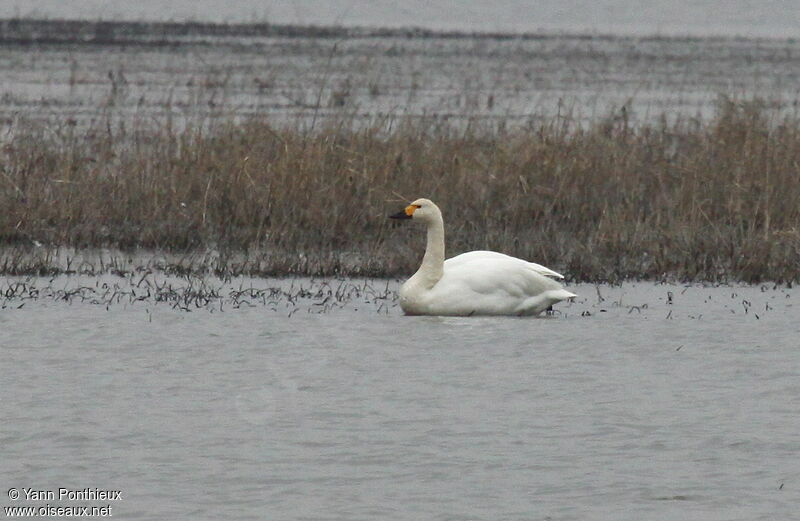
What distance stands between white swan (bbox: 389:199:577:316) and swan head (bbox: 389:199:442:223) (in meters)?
0.39

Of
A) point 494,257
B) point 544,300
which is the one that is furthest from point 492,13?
point 544,300

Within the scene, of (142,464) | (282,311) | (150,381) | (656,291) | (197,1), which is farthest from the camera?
(197,1)

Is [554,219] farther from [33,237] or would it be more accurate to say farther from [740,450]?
[740,450]

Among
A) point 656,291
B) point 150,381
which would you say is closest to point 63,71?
point 656,291

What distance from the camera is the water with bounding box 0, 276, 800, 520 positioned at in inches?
260

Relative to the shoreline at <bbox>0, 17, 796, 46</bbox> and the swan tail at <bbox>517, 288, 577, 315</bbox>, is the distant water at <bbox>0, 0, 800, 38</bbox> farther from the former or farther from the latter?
the swan tail at <bbox>517, 288, 577, 315</bbox>

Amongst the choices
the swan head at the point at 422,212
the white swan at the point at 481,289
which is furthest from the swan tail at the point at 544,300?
the swan head at the point at 422,212

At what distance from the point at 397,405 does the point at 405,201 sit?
5.43 meters

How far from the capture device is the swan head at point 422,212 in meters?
11.2

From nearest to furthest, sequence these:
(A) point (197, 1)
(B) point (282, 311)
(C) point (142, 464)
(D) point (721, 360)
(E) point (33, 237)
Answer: (C) point (142, 464)
(D) point (721, 360)
(B) point (282, 311)
(E) point (33, 237)
(A) point (197, 1)

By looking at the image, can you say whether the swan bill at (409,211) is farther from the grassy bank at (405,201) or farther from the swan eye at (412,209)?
the grassy bank at (405,201)

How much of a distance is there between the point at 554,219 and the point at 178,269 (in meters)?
3.22

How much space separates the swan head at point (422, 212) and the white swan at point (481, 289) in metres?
0.39

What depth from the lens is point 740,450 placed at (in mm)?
7352
